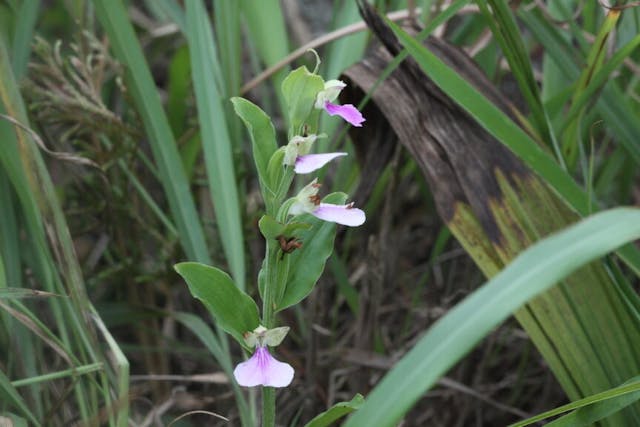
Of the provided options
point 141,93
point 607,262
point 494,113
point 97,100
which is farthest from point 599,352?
point 97,100

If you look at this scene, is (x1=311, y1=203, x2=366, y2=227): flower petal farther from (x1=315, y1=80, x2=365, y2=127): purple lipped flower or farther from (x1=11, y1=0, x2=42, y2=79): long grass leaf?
(x1=11, y1=0, x2=42, y2=79): long grass leaf

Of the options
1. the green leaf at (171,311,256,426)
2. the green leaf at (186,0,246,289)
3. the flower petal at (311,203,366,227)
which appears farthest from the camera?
the green leaf at (186,0,246,289)

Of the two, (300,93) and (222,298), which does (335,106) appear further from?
(222,298)

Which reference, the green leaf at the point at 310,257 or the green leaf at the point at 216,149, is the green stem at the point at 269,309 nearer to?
the green leaf at the point at 310,257

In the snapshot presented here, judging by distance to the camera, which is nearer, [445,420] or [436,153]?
[436,153]

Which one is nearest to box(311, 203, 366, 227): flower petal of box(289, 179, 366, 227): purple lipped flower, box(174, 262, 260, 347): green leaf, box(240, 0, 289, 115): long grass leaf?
box(289, 179, 366, 227): purple lipped flower

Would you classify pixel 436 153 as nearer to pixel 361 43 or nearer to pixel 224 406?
pixel 361 43

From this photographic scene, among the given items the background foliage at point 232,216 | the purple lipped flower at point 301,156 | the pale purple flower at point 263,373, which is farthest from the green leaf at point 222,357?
the purple lipped flower at point 301,156
